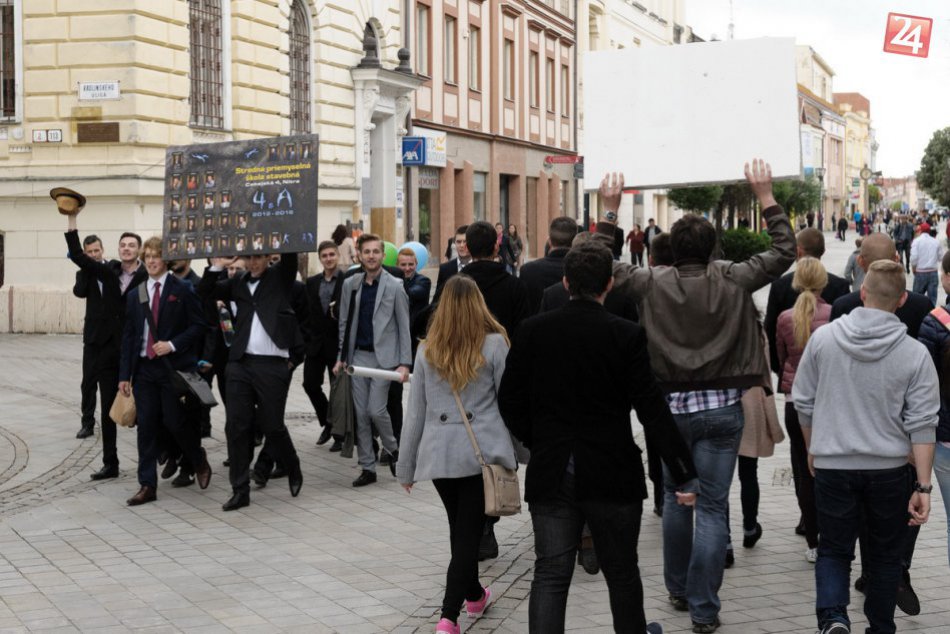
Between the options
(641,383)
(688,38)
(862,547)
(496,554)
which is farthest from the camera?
(688,38)

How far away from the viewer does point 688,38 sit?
68000 mm

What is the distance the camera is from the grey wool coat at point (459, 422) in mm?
6176

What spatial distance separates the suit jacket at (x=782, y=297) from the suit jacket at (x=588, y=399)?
3004 millimetres

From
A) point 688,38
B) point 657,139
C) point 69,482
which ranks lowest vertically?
point 69,482

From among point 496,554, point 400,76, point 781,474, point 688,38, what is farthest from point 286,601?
point 688,38

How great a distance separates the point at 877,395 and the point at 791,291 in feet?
8.50

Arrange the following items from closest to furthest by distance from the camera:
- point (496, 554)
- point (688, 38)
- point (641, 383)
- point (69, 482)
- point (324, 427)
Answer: point (641, 383), point (496, 554), point (69, 482), point (324, 427), point (688, 38)

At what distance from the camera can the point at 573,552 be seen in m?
5.39

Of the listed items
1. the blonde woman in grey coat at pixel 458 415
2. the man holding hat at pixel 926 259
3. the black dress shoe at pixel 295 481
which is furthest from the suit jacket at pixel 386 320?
the man holding hat at pixel 926 259

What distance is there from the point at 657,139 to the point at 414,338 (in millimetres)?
4589

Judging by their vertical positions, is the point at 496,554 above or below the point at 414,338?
below

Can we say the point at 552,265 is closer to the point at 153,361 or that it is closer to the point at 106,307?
the point at 153,361

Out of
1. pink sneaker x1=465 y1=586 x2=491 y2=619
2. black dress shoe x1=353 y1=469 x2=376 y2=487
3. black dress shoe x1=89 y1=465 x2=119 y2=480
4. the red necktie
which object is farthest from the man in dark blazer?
pink sneaker x1=465 y1=586 x2=491 y2=619

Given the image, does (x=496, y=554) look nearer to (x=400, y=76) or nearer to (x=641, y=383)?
(x=641, y=383)
